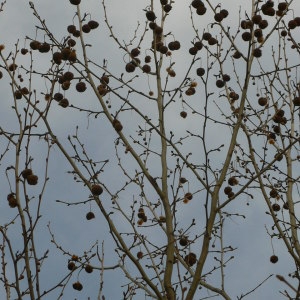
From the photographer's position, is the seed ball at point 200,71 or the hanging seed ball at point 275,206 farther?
the hanging seed ball at point 275,206

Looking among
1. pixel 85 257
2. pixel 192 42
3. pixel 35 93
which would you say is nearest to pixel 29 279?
pixel 85 257

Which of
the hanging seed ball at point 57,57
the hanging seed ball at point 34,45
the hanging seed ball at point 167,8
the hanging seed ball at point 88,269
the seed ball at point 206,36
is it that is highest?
the hanging seed ball at point 167,8

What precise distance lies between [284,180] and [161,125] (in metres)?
2.21

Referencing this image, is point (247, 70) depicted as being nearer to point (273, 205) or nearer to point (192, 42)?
point (192, 42)

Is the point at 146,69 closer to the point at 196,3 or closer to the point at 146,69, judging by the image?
the point at 146,69

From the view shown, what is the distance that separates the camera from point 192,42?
5469 millimetres

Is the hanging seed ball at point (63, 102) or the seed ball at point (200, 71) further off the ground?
the seed ball at point (200, 71)

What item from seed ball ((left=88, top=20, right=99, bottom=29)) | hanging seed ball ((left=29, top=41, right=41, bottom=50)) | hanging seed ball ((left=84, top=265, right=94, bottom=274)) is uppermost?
seed ball ((left=88, top=20, right=99, bottom=29))

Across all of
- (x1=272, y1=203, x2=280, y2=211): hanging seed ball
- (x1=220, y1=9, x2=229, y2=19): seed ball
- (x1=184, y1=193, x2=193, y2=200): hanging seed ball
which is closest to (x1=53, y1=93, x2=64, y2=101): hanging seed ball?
(x1=184, y1=193, x2=193, y2=200): hanging seed ball

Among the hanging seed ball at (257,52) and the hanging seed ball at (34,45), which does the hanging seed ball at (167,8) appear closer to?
the hanging seed ball at (257,52)

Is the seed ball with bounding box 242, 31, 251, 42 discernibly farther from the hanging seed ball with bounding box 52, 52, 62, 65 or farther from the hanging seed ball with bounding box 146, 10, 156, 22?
the hanging seed ball with bounding box 52, 52, 62, 65

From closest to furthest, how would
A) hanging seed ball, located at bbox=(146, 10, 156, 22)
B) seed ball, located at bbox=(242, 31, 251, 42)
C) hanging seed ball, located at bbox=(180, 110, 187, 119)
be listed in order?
seed ball, located at bbox=(242, 31, 251, 42)
hanging seed ball, located at bbox=(146, 10, 156, 22)
hanging seed ball, located at bbox=(180, 110, 187, 119)

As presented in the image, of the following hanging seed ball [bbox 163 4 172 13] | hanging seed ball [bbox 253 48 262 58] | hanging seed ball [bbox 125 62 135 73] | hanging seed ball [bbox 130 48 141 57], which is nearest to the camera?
hanging seed ball [bbox 253 48 262 58]

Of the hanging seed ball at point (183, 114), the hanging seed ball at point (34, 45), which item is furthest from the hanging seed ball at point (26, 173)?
the hanging seed ball at point (183, 114)
